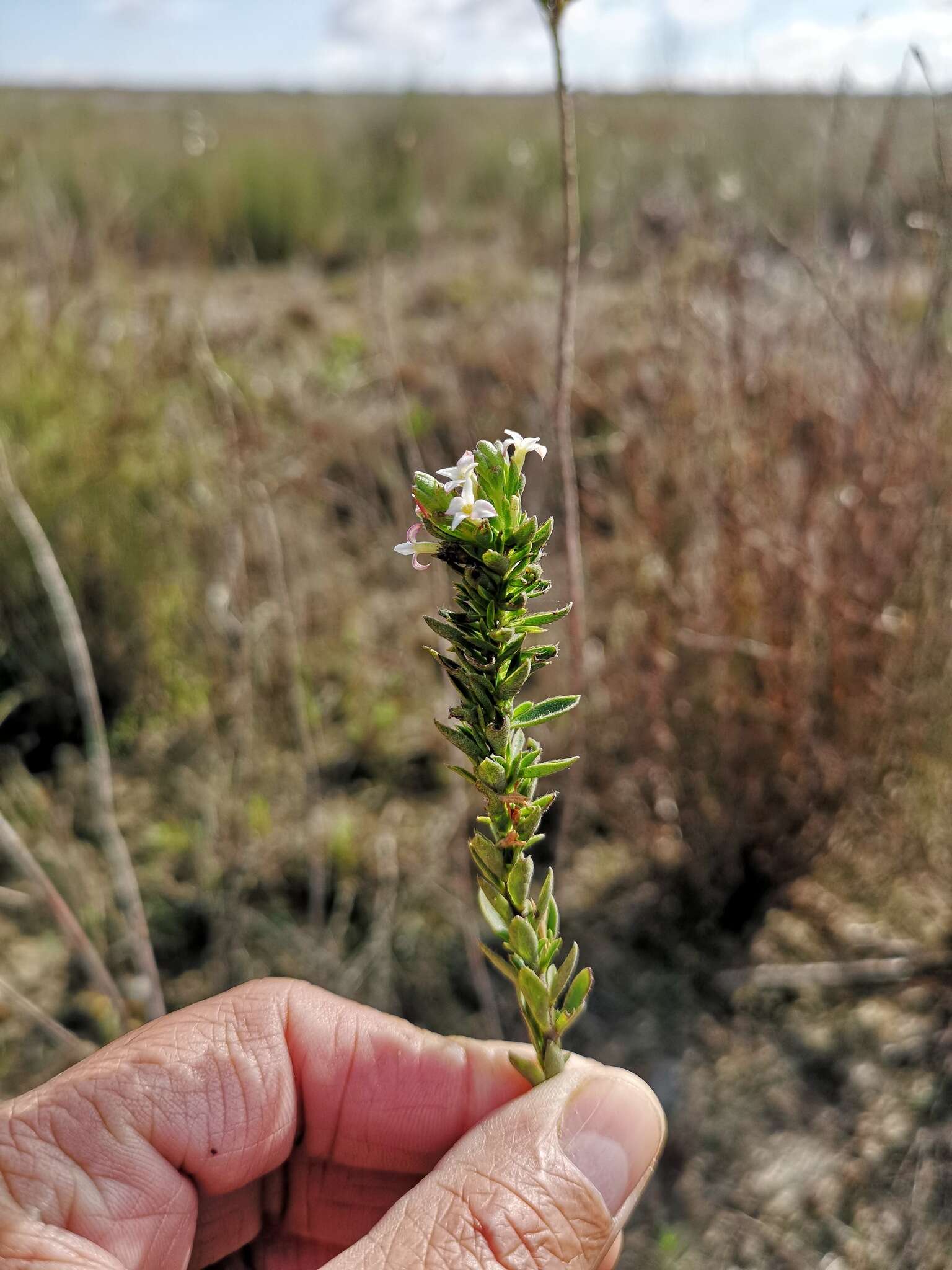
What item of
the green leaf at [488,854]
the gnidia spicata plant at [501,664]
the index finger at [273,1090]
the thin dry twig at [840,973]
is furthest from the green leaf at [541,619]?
the thin dry twig at [840,973]

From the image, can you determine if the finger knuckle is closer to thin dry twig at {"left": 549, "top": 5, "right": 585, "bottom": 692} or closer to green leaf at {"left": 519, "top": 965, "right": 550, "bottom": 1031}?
green leaf at {"left": 519, "top": 965, "right": 550, "bottom": 1031}

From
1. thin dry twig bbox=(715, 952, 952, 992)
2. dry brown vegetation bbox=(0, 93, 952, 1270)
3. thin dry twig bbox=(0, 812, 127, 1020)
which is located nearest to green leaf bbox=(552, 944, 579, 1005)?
thin dry twig bbox=(0, 812, 127, 1020)

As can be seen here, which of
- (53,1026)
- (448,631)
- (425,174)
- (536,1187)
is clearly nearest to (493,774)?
(448,631)

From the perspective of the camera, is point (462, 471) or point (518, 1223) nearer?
point (462, 471)

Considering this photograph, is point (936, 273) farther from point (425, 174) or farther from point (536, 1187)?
point (425, 174)

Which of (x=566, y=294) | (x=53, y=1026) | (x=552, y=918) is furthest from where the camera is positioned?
(x=53, y=1026)

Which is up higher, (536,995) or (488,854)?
(488,854)

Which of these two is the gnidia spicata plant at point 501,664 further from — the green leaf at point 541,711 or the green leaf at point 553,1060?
the green leaf at point 553,1060
